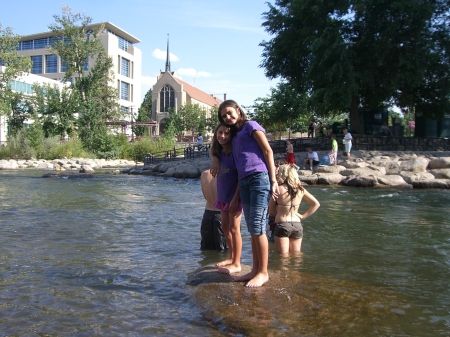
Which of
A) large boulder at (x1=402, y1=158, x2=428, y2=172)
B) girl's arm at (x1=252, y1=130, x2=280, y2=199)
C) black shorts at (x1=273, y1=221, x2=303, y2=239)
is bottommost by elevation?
black shorts at (x1=273, y1=221, x2=303, y2=239)

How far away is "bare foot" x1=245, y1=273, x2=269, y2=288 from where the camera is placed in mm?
4469

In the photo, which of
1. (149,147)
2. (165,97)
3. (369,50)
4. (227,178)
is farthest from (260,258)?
(165,97)

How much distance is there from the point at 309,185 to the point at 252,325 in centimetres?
1524

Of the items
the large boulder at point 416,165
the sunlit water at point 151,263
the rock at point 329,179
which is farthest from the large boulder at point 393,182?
the sunlit water at point 151,263

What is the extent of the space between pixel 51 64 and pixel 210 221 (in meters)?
77.7

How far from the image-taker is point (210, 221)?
6.34 metres

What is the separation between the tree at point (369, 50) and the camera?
24.1 metres

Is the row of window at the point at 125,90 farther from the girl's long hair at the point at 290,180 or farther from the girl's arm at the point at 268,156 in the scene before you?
the girl's arm at the point at 268,156

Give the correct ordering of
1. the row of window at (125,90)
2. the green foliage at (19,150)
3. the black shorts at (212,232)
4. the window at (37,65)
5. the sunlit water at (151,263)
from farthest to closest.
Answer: the window at (37,65)
the row of window at (125,90)
the green foliage at (19,150)
the black shorts at (212,232)
the sunlit water at (151,263)

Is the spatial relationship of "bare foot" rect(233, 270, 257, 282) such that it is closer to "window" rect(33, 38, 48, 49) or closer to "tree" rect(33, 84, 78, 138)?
"tree" rect(33, 84, 78, 138)

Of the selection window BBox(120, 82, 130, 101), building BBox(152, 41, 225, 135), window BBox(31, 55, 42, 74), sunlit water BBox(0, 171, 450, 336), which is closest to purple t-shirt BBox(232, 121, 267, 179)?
sunlit water BBox(0, 171, 450, 336)

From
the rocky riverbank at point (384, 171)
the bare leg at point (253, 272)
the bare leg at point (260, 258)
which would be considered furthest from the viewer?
the rocky riverbank at point (384, 171)

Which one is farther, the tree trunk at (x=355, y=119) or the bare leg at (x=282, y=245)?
the tree trunk at (x=355, y=119)

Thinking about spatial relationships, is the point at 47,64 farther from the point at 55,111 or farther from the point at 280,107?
the point at 280,107
